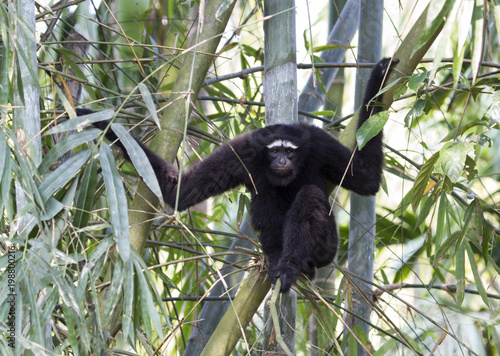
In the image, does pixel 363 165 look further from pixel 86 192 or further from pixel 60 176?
pixel 60 176

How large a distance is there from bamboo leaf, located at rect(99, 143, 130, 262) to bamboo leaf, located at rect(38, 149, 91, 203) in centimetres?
9

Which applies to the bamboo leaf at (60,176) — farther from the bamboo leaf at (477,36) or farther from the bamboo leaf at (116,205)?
the bamboo leaf at (477,36)

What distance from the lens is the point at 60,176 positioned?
1.90m

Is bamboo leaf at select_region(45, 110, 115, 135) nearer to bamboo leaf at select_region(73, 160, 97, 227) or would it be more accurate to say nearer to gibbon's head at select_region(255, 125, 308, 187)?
bamboo leaf at select_region(73, 160, 97, 227)

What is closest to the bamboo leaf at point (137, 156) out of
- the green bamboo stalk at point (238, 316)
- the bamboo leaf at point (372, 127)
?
the green bamboo stalk at point (238, 316)

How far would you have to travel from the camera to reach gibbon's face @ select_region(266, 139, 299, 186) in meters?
3.60

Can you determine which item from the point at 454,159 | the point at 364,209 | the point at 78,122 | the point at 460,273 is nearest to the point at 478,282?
the point at 460,273

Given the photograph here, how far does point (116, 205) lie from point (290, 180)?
6.64 feet

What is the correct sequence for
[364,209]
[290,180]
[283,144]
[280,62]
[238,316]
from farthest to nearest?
[364,209], [290,180], [283,144], [280,62], [238,316]

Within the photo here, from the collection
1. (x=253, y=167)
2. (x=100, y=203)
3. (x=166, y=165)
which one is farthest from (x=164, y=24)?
(x=166, y=165)

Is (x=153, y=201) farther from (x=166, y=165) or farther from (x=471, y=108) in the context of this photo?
(x=471, y=108)

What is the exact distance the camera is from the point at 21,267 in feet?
5.88

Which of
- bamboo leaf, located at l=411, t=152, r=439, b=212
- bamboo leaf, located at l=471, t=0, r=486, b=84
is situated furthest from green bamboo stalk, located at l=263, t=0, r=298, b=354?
bamboo leaf, located at l=471, t=0, r=486, b=84

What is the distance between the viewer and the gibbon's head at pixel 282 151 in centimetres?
354
